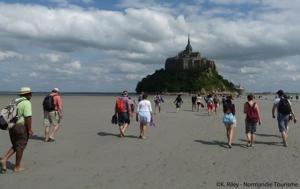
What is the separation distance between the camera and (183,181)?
333 inches

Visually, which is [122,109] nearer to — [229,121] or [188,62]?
[229,121]

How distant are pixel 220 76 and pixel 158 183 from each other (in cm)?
17948

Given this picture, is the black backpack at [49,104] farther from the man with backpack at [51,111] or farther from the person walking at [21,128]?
the person walking at [21,128]

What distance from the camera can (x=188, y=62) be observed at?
174 meters

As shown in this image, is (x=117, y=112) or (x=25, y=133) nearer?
(x=25, y=133)

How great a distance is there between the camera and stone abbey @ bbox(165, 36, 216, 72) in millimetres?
172625

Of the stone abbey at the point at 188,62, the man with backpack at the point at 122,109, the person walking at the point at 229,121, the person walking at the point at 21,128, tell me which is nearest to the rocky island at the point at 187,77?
the stone abbey at the point at 188,62

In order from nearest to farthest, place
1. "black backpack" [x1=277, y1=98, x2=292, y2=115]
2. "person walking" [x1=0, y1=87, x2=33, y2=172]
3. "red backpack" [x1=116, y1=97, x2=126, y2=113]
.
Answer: "person walking" [x1=0, y1=87, x2=33, y2=172] → "black backpack" [x1=277, y1=98, x2=292, y2=115] → "red backpack" [x1=116, y1=97, x2=126, y2=113]

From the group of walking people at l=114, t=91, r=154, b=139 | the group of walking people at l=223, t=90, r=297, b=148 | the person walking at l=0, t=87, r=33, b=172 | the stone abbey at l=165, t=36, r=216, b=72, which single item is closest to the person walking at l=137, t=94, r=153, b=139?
the group of walking people at l=114, t=91, r=154, b=139

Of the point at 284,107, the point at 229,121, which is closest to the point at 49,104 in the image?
the point at 229,121

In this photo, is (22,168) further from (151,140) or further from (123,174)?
(151,140)

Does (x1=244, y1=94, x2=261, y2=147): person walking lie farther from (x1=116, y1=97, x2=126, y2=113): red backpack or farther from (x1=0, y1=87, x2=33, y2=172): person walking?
(x1=0, y1=87, x2=33, y2=172): person walking

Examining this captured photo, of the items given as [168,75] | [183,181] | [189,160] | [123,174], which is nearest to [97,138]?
[189,160]

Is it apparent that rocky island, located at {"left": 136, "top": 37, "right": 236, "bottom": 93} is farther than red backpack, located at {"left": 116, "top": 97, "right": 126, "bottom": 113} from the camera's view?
Yes
